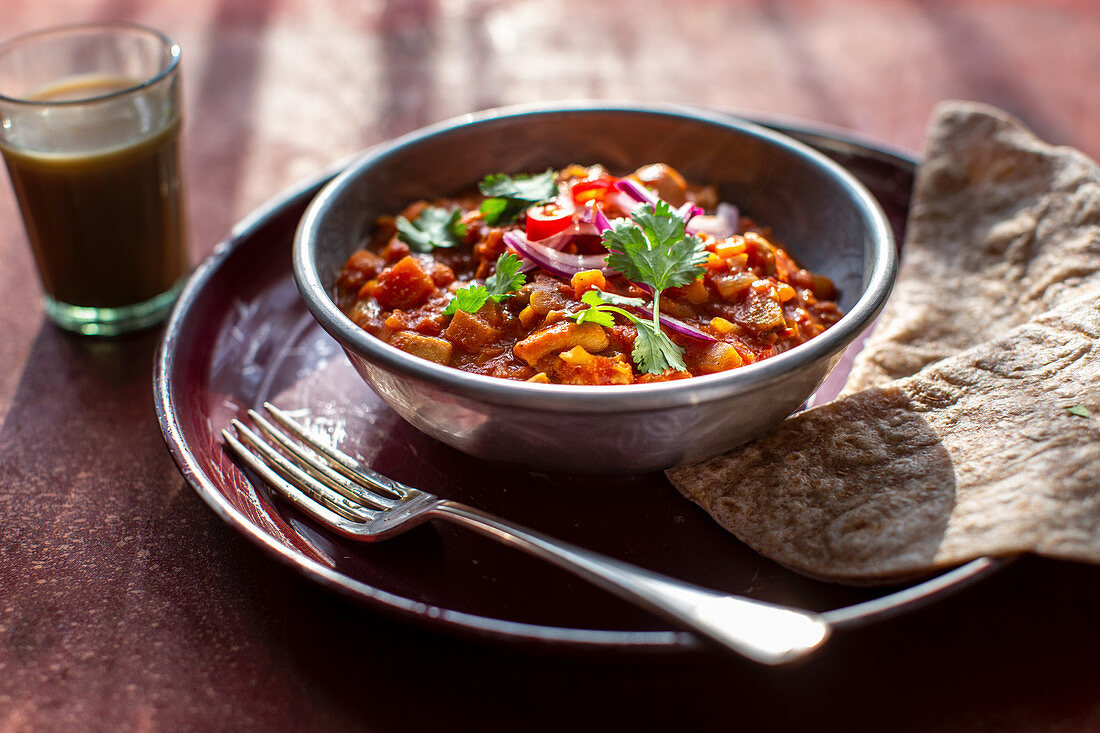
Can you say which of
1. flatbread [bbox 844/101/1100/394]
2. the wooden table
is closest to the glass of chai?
the wooden table

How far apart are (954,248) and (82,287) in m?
3.08

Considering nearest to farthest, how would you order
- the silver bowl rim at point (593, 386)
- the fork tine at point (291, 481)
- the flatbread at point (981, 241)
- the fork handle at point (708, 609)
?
the fork handle at point (708, 609)
the silver bowl rim at point (593, 386)
the fork tine at point (291, 481)
the flatbread at point (981, 241)

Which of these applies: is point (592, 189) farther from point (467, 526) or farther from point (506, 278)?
point (467, 526)

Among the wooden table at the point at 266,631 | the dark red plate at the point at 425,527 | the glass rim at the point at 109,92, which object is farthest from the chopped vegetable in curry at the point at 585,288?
the glass rim at the point at 109,92

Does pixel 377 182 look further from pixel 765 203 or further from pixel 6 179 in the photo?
pixel 6 179

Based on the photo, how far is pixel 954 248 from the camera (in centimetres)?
335

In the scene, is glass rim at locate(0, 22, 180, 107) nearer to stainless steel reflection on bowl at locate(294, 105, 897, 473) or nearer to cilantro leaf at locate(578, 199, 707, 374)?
stainless steel reflection on bowl at locate(294, 105, 897, 473)

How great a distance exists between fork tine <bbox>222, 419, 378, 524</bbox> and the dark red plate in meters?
0.05

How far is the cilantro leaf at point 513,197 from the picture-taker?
3.15 meters

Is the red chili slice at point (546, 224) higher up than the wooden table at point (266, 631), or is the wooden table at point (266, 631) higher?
the red chili slice at point (546, 224)

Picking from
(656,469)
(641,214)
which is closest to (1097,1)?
(641,214)

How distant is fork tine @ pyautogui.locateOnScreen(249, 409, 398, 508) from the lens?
2.46 metres

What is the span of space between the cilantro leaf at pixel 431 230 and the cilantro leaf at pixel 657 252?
2.08ft

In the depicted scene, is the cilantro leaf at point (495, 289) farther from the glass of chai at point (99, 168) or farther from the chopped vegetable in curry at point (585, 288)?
the glass of chai at point (99, 168)
